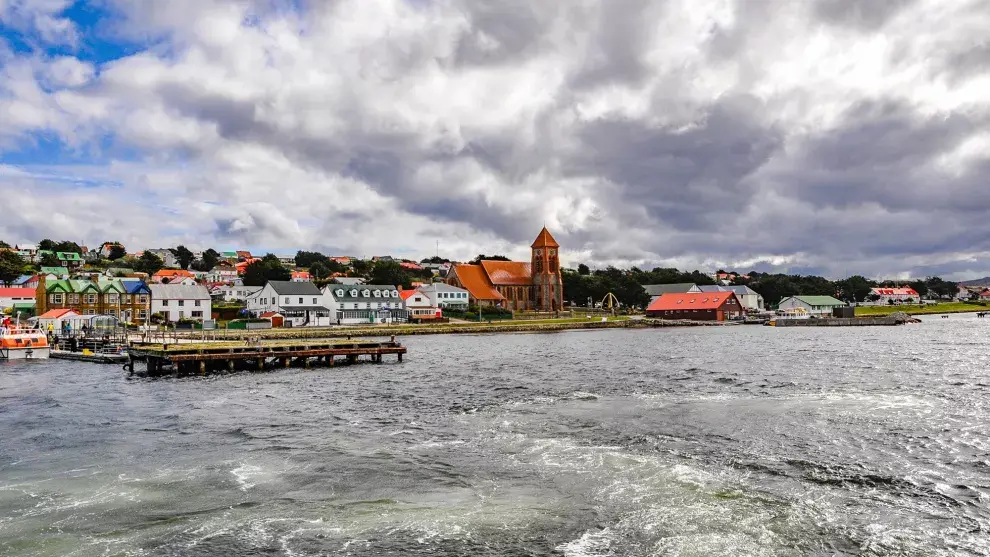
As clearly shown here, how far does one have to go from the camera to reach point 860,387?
32.3m

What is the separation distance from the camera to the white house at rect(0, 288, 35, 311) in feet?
309

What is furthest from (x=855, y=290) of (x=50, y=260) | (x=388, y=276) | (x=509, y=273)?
(x=50, y=260)

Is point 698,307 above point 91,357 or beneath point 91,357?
above

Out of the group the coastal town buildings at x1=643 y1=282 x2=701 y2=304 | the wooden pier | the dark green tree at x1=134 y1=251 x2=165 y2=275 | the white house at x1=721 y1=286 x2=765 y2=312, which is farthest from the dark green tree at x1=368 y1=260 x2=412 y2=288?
the wooden pier

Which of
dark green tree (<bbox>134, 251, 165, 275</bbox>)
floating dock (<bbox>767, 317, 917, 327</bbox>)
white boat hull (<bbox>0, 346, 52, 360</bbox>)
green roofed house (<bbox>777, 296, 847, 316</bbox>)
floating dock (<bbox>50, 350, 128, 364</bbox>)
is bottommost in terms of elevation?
floating dock (<bbox>767, 317, 917, 327</bbox>)

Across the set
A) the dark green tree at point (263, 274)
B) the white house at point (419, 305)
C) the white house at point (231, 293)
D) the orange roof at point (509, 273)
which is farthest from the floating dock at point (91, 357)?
the orange roof at point (509, 273)

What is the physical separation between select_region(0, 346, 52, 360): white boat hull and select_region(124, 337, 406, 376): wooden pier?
420 inches

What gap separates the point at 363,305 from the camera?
323ft

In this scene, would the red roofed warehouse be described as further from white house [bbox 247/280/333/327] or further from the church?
white house [bbox 247/280/333/327]

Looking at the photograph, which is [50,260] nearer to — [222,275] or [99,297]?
[222,275]

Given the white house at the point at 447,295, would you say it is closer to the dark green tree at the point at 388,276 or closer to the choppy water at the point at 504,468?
the dark green tree at the point at 388,276

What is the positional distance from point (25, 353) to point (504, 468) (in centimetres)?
5247

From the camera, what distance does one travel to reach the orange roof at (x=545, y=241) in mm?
129125

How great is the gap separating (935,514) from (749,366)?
101 feet
